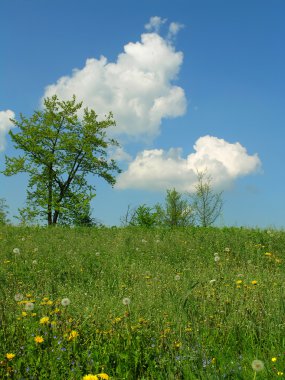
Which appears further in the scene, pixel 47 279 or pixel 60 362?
pixel 47 279

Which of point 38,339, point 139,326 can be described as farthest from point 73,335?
point 139,326

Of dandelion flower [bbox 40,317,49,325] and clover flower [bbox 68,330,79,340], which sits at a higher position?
dandelion flower [bbox 40,317,49,325]

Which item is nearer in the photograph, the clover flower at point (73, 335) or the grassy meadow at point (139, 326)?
the grassy meadow at point (139, 326)

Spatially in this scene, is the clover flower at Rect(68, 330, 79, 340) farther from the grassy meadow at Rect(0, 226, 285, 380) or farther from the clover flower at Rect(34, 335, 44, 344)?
the clover flower at Rect(34, 335, 44, 344)

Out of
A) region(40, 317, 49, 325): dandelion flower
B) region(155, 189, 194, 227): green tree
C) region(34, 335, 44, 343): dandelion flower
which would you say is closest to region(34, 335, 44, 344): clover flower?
region(34, 335, 44, 343): dandelion flower

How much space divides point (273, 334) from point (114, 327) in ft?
5.76

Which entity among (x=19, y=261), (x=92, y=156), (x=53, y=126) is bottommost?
(x=19, y=261)

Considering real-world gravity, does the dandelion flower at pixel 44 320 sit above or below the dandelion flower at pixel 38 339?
above

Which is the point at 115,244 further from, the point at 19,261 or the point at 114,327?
the point at 114,327

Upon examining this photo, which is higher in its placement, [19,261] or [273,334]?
[19,261]

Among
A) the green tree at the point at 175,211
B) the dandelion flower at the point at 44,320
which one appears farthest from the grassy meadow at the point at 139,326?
the green tree at the point at 175,211

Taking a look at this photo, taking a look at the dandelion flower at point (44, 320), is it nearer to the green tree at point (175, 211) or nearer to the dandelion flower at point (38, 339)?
the dandelion flower at point (38, 339)

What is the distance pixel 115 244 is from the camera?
1237 centimetres

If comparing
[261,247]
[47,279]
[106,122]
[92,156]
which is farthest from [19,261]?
[106,122]
